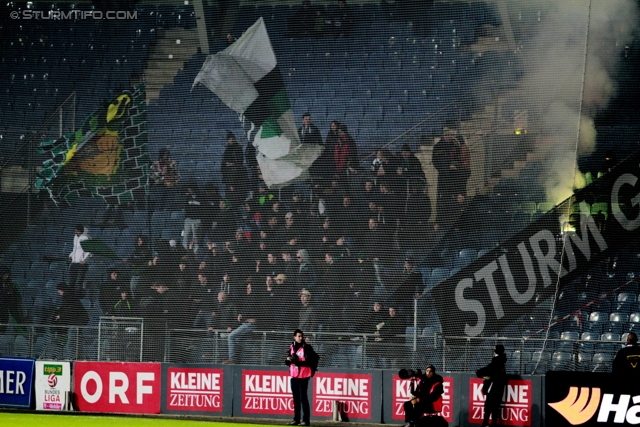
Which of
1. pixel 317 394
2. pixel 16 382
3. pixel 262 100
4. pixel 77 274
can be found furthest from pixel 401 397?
pixel 77 274

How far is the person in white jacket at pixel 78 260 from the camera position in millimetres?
18888

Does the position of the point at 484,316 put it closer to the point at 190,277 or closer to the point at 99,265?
the point at 190,277

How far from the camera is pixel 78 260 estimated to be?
1909cm

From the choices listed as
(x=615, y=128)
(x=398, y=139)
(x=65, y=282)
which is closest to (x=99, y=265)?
(x=65, y=282)

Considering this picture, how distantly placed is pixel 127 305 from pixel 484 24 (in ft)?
27.1

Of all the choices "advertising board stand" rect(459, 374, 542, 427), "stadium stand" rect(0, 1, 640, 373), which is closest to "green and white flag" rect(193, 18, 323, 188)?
"stadium stand" rect(0, 1, 640, 373)

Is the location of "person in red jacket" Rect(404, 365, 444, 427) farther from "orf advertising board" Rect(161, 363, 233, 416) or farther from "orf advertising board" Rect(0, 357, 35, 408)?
"orf advertising board" Rect(0, 357, 35, 408)

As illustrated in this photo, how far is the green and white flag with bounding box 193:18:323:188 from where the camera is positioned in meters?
19.1

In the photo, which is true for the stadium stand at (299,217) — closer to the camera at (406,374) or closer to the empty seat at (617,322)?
the empty seat at (617,322)

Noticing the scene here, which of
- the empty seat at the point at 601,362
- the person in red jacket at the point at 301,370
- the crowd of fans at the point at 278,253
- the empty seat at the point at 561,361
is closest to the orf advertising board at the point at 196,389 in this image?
the person in red jacket at the point at 301,370

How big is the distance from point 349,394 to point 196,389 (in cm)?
229

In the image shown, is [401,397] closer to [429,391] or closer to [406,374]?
[429,391]

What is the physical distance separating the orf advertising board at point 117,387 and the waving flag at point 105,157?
16.8 feet

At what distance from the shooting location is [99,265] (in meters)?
19.0
